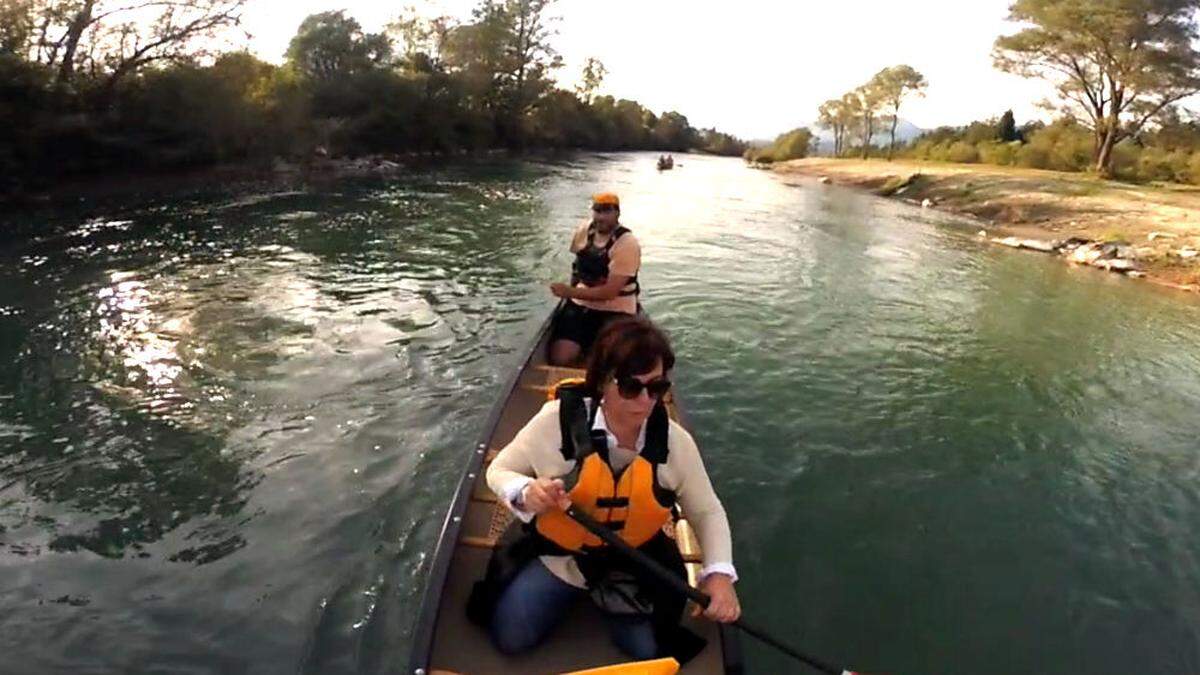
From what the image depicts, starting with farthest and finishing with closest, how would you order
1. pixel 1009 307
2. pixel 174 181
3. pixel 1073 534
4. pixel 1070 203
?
pixel 1070 203 → pixel 174 181 → pixel 1009 307 → pixel 1073 534

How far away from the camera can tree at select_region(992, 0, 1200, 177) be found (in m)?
32.6

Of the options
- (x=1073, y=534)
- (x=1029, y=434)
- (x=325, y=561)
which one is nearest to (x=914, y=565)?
(x=1073, y=534)

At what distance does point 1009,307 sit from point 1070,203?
56.4 feet

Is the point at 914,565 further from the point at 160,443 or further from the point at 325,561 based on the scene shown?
the point at 160,443

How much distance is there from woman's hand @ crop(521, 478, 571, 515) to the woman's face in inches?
16.0

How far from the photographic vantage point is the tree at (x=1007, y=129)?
55719 mm

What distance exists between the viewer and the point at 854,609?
5266 mm

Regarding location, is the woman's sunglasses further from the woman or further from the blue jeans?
the blue jeans

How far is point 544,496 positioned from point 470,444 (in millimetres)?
4278

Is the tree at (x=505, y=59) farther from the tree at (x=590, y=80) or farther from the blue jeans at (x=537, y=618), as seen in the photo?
the blue jeans at (x=537, y=618)

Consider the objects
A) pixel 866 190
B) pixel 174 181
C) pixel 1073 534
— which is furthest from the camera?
pixel 866 190

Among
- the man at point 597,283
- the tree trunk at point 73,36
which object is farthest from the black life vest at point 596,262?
the tree trunk at point 73,36

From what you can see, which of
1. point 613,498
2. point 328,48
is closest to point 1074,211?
point 613,498

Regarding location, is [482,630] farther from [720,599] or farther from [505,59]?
[505,59]
